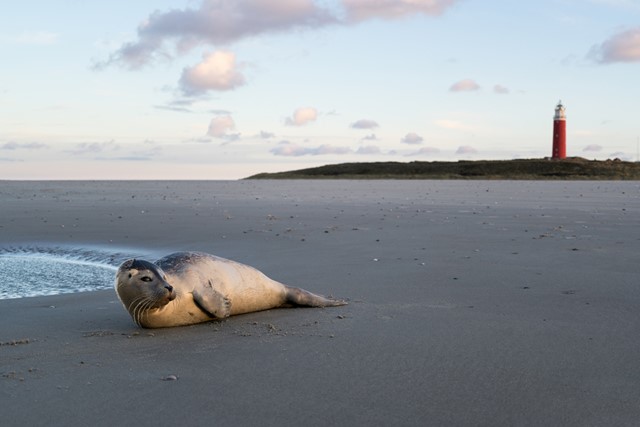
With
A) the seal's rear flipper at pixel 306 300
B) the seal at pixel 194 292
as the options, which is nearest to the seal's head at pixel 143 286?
the seal at pixel 194 292

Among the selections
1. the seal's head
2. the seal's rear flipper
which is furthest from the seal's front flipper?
the seal's rear flipper

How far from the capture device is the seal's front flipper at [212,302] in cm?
585

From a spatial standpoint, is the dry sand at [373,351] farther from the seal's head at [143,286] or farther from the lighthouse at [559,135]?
the lighthouse at [559,135]

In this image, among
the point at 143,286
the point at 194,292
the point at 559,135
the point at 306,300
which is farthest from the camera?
the point at 559,135

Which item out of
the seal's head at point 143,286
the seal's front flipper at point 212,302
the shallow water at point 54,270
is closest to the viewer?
the seal's head at point 143,286

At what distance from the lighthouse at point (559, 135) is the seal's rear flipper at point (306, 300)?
88.3 m

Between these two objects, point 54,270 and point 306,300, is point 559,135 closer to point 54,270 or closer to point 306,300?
point 54,270

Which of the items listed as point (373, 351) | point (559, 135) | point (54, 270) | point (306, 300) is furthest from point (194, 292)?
point (559, 135)

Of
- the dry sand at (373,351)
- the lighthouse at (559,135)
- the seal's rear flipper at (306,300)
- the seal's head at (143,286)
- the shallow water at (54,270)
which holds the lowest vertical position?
the shallow water at (54,270)

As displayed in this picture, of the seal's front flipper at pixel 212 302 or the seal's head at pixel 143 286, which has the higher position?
the seal's head at pixel 143 286

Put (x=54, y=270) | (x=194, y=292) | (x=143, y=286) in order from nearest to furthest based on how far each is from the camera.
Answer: (x=143, y=286) → (x=194, y=292) → (x=54, y=270)

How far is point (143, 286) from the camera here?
5.50 meters

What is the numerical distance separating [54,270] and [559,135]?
8672cm

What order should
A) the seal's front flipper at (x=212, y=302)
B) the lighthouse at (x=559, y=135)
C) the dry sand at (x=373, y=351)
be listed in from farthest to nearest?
the lighthouse at (x=559, y=135) → the seal's front flipper at (x=212, y=302) → the dry sand at (x=373, y=351)
